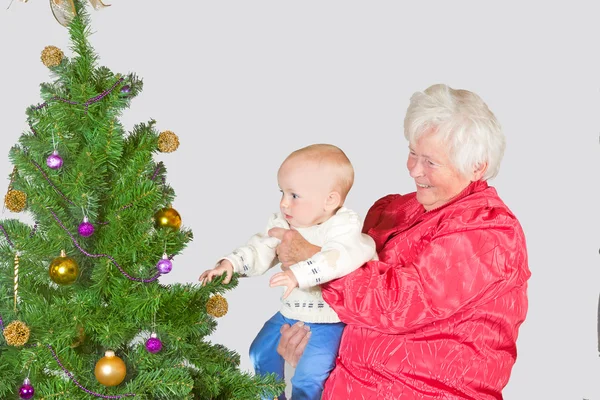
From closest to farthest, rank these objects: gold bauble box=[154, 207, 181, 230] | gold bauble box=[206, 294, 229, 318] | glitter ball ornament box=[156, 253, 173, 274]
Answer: glitter ball ornament box=[156, 253, 173, 274], gold bauble box=[154, 207, 181, 230], gold bauble box=[206, 294, 229, 318]

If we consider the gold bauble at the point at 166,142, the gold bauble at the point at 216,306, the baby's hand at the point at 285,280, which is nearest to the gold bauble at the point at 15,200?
the gold bauble at the point at 166,142

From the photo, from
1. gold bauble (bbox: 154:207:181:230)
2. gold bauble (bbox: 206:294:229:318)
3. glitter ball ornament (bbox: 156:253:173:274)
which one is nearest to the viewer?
glitter ball ornament (bbox: 156:253:173:274)

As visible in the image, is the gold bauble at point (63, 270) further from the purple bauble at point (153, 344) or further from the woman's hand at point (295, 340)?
the woman's hand at point (295, 340)

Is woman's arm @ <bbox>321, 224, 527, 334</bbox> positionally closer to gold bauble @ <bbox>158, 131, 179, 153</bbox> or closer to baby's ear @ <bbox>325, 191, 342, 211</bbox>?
baby's ear @ <bbox>325, 191, 342, 211</bbox>

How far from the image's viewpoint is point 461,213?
12.3 ft

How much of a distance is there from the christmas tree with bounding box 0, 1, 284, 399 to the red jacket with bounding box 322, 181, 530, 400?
1.97ft

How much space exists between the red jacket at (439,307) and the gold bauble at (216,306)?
378mm

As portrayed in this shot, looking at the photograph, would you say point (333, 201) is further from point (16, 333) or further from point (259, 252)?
point (16, 333)

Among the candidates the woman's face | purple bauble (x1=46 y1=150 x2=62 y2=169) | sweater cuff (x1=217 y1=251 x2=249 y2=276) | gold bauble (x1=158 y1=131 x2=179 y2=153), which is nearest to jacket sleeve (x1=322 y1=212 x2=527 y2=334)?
the woman's face

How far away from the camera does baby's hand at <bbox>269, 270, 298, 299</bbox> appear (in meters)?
3.52

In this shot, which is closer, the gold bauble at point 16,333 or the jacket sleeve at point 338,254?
the gold bauble at point 16,333

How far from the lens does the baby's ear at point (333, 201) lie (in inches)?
147

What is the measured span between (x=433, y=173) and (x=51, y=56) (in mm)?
1460

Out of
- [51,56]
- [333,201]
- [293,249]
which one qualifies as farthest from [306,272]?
[51,56]
